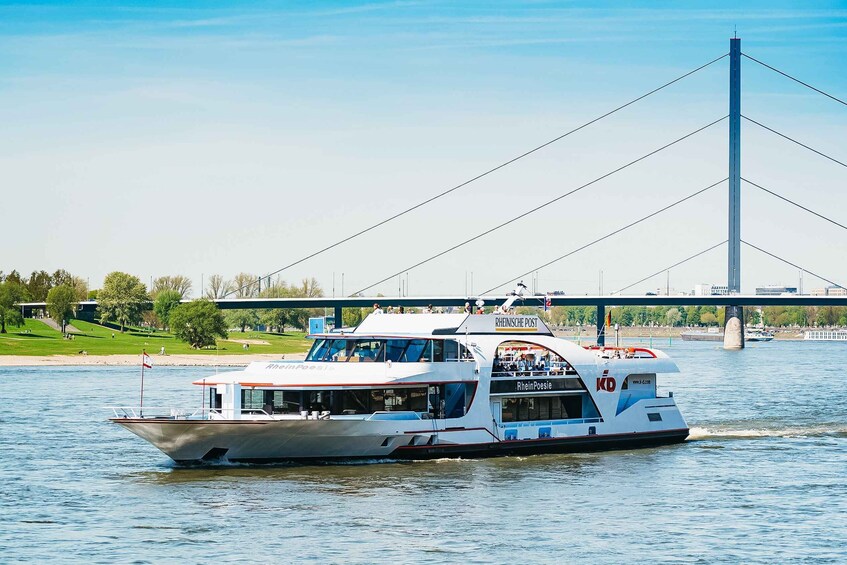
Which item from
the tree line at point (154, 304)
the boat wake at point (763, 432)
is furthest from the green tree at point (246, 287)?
the boat wake at point (763, 432)

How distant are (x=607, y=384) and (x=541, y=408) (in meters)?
2.58

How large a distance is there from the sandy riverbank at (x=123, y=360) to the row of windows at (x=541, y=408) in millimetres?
57405

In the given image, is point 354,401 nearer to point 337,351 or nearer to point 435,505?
point 337,351

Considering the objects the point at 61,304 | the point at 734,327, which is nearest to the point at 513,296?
the point at 61,304

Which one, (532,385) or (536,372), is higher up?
(536,372)

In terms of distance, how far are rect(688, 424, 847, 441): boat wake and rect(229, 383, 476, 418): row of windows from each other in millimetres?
12155

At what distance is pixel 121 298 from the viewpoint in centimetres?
13350

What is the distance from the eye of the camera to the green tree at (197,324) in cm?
11988

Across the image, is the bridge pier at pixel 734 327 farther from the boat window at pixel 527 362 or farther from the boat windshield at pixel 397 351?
the boat windshield at pixel 397 351

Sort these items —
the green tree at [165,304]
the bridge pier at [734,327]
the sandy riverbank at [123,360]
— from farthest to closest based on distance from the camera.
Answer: the bridge pier at [734,327] < the green tree at [165,304] < the sandy riverbank at [123,360]

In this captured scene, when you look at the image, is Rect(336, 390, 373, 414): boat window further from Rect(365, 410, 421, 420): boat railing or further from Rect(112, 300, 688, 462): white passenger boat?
Rect(365, 410, 421, 420): boat railing

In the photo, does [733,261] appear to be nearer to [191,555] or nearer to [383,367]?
[383,367]

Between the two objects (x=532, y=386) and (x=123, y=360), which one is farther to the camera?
(x=123, y=360)

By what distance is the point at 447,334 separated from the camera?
38.0 m
